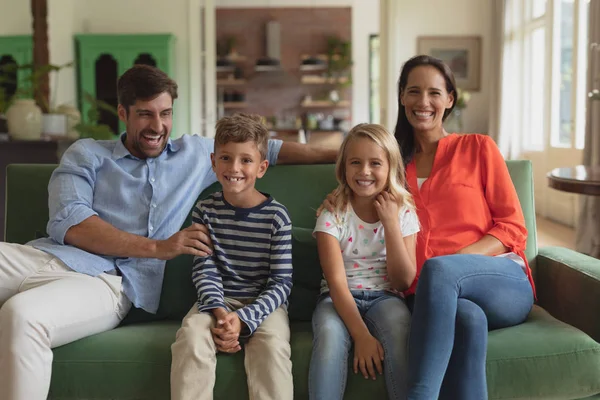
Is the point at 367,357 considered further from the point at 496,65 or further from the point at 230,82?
the point at 230,82

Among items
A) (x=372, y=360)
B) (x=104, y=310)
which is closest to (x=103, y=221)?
(x=104, y=310)

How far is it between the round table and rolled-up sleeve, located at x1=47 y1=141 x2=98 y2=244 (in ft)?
6.01

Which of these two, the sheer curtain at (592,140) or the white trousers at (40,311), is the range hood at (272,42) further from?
the white trousers at (40,311)

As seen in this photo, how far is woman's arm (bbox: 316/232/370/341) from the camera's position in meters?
1.72

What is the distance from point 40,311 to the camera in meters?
1.66

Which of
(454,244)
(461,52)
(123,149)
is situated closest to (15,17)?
(461,52)

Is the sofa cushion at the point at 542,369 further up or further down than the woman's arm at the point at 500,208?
further down

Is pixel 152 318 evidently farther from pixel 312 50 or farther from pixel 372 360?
pixel 312 50

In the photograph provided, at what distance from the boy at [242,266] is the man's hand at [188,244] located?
2cm

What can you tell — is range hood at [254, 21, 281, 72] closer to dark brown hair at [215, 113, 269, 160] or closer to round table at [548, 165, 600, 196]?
round table at [548, 165, 600, 196]

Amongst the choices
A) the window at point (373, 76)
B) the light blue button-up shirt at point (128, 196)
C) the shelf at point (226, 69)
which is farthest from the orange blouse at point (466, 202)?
the shelf at point (226, 69)

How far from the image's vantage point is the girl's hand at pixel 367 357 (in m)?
1.64

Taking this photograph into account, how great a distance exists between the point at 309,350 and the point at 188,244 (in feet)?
1.57

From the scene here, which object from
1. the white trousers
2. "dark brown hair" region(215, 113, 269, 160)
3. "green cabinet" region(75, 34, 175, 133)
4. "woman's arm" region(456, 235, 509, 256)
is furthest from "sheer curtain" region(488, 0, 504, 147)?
the white trousers
